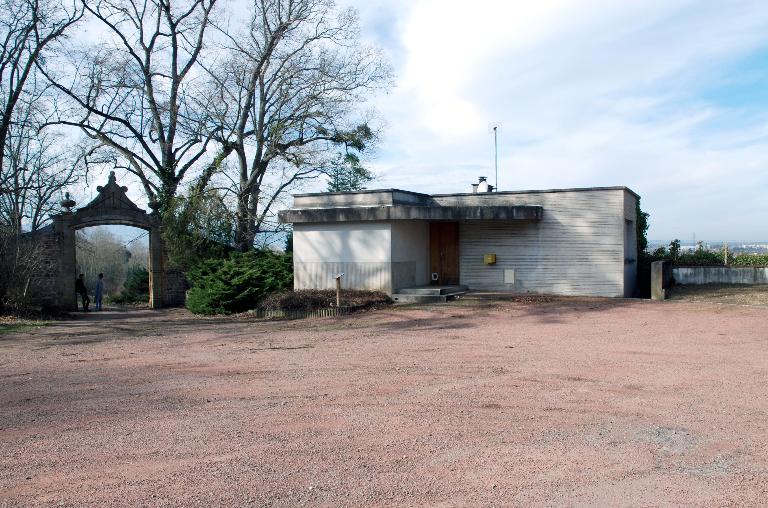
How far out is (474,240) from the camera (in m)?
22.2

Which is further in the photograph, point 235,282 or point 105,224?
point 105,224

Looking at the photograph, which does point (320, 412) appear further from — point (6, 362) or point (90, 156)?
point (90, 156)

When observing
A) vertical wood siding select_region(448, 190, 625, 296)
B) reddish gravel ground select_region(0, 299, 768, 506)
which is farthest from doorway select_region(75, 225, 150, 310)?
reddish gravel ground select_region(0, 299, 768, 506)

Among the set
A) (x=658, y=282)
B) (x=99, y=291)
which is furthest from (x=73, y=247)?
(x=658, y=282)

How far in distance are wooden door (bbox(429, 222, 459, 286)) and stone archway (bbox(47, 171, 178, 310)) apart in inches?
428

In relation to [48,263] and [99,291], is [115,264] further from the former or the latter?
[48,263]

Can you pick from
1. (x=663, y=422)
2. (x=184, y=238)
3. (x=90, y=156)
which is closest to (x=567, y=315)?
(x=663, y=422)

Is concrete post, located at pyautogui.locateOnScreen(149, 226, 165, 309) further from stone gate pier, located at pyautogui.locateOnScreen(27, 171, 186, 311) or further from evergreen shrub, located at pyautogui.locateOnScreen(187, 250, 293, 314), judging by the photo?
evergreen shrub, located at pyautogui.locateOnScreen(187, 250, 293, 314)

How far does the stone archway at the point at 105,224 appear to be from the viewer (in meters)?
23.4

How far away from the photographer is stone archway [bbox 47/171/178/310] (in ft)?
76.7

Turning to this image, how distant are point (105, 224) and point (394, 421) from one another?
20.9 meters

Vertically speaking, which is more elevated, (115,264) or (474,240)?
(474,240)

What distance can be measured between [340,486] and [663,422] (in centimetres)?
361

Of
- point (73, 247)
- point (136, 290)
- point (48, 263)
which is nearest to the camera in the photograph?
point (48, 263)
